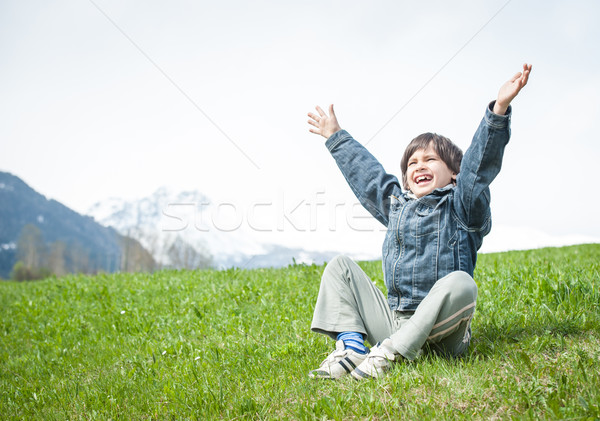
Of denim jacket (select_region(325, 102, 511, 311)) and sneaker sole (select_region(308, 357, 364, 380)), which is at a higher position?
denim jacket (select_region(325, 102, 511, 311))

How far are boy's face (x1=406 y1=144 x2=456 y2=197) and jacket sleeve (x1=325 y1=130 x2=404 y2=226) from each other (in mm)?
160

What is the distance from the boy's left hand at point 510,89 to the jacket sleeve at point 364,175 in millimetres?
954

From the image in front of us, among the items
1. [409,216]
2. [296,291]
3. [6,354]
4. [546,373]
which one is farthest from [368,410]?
[6,354]

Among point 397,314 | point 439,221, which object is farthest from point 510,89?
point 397,314

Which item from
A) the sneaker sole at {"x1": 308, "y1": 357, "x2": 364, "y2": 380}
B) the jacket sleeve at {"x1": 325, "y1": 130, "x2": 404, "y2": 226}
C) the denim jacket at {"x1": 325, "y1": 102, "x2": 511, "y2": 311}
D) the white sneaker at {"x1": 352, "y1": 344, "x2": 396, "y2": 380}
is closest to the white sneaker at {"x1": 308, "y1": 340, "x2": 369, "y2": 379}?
the sneaker sole at {"x1": 308, "y1": 357, "x2": 364, "y2": 380}

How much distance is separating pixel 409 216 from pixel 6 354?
6.35 meters

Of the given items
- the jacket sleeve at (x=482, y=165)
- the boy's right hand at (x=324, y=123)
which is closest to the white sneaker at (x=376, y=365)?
the jacket sleeve at (x=482, y=165)

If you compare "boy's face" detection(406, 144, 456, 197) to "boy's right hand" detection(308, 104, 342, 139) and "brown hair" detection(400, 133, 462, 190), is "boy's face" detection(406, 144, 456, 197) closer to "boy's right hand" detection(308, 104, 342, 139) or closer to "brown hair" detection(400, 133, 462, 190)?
"brown hair" detection(400, 133, 462, 190)

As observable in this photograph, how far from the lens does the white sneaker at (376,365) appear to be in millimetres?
3004

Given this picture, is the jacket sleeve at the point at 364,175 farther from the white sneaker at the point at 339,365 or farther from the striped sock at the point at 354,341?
the white sneaker at the point at 339,365

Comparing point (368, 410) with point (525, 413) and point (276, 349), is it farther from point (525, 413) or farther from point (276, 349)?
point (276, 349)

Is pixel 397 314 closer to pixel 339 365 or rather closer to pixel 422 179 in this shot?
pixel 339 365

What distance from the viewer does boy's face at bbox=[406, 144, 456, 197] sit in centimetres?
348

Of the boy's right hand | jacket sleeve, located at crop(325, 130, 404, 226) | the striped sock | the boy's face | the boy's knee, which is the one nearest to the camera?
the boy's knee
